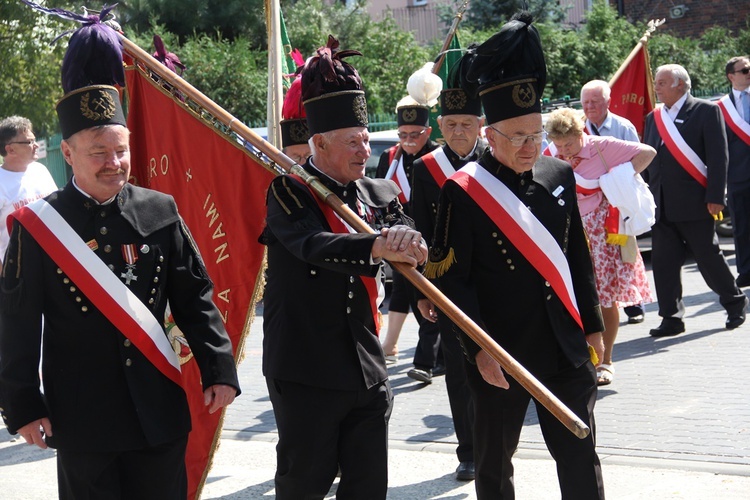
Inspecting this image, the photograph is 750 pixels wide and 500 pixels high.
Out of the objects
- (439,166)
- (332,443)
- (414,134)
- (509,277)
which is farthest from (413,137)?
(332,443)

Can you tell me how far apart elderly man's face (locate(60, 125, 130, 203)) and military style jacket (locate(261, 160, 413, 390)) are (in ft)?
2.16

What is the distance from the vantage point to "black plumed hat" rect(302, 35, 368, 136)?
447cm

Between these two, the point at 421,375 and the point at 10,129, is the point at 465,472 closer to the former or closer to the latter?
the point at 421,375

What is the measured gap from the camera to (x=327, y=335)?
175 inches

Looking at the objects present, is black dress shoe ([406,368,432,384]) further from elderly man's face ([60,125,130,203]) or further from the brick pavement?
elderly man's face ([60,125,130,203])

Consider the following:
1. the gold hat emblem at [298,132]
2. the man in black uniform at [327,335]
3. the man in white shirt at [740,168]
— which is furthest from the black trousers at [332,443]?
the man in white shirt at [740,168]

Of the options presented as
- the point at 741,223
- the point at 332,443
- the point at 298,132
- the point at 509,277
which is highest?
the point at 298,132

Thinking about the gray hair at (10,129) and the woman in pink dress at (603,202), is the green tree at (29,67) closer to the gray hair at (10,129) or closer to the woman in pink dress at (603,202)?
the gray hair at (10,129)

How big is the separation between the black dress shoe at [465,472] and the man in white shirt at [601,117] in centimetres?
330

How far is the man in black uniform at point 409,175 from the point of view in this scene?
780cm

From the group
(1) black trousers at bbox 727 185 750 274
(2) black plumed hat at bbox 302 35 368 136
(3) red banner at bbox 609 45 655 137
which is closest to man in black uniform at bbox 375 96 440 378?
(2) black plumed hat at bbox 302 35 368 136

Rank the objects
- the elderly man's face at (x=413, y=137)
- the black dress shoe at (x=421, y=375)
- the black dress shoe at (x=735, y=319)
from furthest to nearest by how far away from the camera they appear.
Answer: the black dress shoe at (x=735, y=319) < the black dress shoe at (x=421, y=375) < the elderly man's face at (x=413, y=137)

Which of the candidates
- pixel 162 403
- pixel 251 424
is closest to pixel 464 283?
pixel 162 403

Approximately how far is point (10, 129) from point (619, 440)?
15.5 feet
